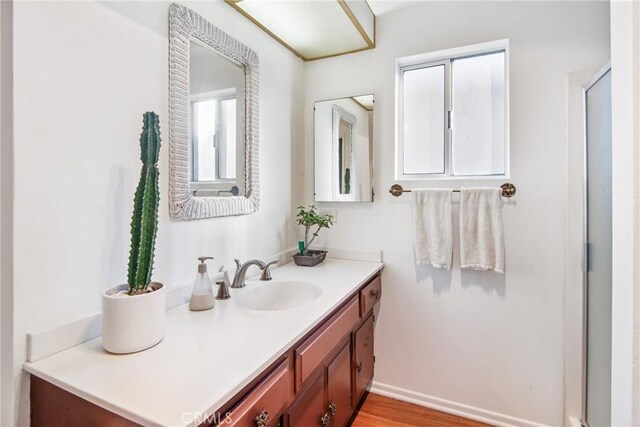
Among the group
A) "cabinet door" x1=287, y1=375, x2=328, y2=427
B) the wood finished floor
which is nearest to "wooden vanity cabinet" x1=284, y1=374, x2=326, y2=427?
"cabinet door" x1=287, y1=375, x2=328, y2=427

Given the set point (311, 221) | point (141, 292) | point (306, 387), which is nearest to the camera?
point (141, 292)

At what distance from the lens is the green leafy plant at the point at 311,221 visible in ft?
6.51

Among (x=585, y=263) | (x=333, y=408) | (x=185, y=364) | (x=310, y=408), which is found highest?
(x=585, y=263)

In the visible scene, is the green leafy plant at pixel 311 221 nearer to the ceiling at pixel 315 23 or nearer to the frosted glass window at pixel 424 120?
the frosted glass window at pixel 424 120

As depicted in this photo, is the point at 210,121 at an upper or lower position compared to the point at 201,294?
upper

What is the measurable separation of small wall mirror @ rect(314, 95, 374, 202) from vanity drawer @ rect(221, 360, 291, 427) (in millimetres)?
1303

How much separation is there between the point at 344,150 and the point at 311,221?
536 mm

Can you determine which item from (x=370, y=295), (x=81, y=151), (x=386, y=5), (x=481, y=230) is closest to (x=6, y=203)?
(x=81, y=151)

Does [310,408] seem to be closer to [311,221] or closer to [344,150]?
[311,221]

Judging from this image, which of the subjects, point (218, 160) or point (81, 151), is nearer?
point (81, 151)

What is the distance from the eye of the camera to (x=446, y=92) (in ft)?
6.31

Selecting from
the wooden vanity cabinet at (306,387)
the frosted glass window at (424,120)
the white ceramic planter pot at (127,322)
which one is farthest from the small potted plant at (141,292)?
the frosted glass window at (424,120)

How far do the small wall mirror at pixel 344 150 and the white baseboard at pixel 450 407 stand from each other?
1237 millimetres

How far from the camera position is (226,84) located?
1.53 meters
